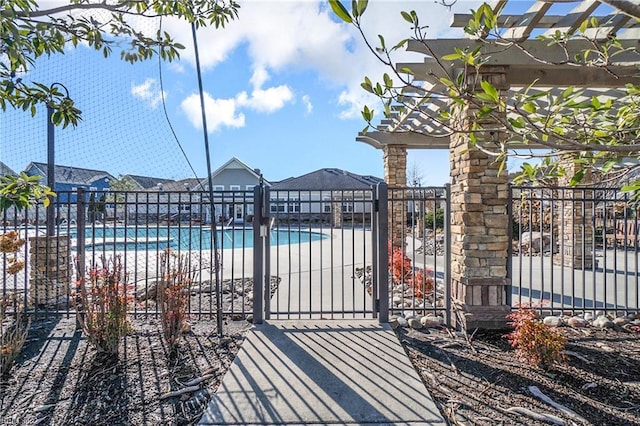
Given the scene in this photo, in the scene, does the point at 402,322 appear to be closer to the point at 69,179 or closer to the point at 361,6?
the point at 361,6

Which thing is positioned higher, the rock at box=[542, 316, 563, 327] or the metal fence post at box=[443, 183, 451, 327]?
the metal fence post at box=[443, 183, 451, 327]

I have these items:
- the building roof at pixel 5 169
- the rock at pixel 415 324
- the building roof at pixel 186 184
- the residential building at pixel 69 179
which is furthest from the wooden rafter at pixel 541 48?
the building roof at pixel 5 169

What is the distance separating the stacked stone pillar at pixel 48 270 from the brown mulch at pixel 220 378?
0.92 m

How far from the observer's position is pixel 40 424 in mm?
2275

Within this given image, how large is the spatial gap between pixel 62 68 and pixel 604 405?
21.1 feet

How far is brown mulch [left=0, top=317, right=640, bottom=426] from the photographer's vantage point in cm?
238

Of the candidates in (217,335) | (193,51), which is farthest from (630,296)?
(193,51)

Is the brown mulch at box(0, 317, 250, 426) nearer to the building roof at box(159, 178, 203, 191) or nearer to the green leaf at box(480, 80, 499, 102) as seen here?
the building roof at box(159, 178, 203, 191)

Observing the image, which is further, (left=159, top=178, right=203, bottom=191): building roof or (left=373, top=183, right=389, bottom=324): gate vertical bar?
(left=159, top=178, right=203, bottom=191): building roof

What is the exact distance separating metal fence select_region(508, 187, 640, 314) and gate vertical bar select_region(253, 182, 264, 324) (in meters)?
2.65

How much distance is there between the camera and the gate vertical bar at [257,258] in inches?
160

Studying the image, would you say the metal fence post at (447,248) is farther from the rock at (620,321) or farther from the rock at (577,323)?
the rock at (620,321)

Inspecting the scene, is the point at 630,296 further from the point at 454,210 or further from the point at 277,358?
the point at 277,358

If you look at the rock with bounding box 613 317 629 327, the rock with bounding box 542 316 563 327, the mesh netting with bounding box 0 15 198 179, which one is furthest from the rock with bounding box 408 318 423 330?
the mesh netting with bounding box 0 15 198 179
